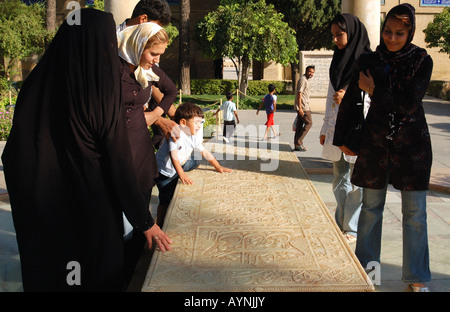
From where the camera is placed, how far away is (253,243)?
106 inches

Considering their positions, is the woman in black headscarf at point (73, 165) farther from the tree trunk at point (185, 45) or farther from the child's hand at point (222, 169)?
the tree trunk at point (185, 45)

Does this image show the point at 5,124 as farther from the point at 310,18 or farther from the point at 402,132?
the point at 310,18

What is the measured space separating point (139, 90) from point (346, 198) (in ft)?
6.36

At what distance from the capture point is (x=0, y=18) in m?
22.7

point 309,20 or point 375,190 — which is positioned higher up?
point 309,20

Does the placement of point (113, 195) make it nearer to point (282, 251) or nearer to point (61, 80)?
point (61, 80)

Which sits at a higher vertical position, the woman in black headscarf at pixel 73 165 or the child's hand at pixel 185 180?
the woman in black headscarf at pixel 73 165

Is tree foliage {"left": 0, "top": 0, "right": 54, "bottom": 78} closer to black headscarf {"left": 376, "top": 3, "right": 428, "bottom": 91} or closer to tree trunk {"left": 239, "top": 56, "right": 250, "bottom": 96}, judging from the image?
tree trunk {"left": 239, "top": 56, "right": 250, "bottom": 96}

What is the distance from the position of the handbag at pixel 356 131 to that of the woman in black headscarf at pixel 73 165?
1476mm

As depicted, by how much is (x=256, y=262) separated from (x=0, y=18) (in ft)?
78.5

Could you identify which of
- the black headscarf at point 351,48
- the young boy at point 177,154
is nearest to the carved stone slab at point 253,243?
the young boy at point 177,154

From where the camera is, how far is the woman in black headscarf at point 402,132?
277cm

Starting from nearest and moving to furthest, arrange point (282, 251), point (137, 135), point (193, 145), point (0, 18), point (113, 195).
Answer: point (113, 195) < point (282, 251) < point (137, 135) < point (193, 145) < point (0, 18)
